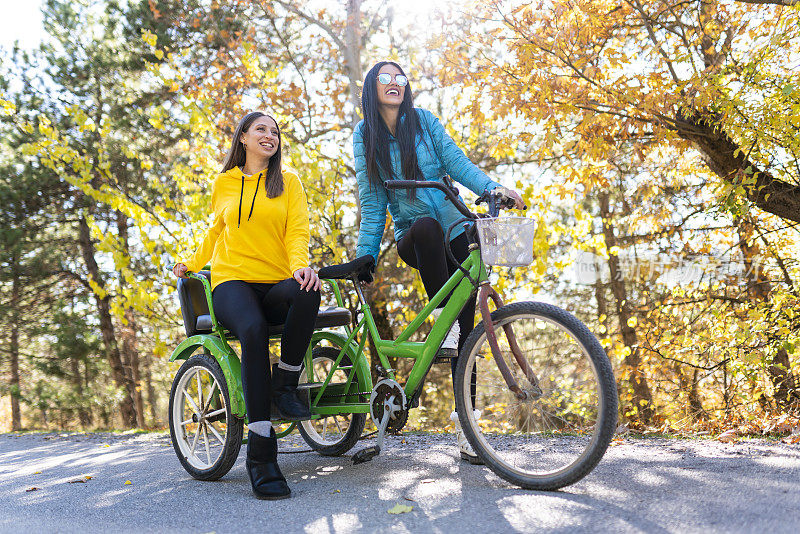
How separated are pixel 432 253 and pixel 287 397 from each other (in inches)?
37.1

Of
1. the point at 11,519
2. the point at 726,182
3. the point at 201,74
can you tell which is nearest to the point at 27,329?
the point at 201,74

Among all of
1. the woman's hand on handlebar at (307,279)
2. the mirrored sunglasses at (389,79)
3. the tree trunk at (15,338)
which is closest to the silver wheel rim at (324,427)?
the woman's hand on handlebar at (307,279)

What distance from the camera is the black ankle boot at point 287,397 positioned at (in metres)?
2.84

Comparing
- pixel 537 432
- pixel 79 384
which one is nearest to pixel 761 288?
pixel 537 432

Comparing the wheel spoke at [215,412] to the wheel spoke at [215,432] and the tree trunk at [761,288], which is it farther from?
the tree trunk at [761,288]

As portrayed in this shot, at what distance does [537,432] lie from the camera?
2807 millimetres

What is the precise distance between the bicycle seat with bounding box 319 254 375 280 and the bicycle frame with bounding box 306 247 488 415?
4.3 inches

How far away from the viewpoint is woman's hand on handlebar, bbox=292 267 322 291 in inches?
109

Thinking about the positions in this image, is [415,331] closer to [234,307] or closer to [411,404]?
[411,404]

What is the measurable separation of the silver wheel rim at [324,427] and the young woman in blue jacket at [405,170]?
0.67 m

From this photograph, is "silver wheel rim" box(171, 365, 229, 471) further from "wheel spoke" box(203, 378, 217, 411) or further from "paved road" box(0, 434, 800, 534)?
"paved road" box(0, 434, 800, 534)

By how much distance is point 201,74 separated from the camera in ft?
34.4

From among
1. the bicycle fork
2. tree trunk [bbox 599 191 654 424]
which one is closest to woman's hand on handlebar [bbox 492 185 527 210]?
the bicycle fork

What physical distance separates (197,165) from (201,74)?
14.1 feet
